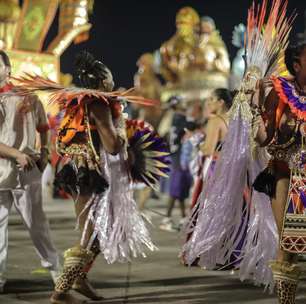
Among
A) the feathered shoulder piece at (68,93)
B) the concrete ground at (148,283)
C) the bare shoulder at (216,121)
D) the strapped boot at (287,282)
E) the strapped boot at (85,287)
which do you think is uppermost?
the feathered shoulder piece at (68,93)

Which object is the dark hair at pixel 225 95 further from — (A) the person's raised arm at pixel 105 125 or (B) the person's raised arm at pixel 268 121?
A: (B) the person's raised arm at pixel 268 121

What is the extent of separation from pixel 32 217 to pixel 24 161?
0.50m

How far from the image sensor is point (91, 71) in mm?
5492

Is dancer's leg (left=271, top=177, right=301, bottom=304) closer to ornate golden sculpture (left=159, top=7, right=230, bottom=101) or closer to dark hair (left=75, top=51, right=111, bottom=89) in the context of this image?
dark hair (left=75, top=51, right=111, bottom=89)

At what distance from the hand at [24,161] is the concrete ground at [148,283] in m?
0.97

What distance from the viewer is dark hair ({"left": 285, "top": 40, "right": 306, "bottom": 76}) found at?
470 cm

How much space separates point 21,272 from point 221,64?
22422mm

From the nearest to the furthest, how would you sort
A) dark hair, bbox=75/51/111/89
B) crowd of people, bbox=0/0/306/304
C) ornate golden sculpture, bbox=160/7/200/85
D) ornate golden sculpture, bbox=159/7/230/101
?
1. crowd of people, bbox=0/0/306/304
2. dark hair, bbox=75/51/111/89
3. ornate golden sculpture, bbox=160/7/200/85
4. ornate golden sculpture, bbox=159/7/230/101

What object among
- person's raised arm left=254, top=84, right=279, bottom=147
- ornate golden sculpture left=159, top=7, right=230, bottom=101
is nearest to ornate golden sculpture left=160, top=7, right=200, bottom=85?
ornate golden sculpture left=159, top=7, right=230, bottom=101

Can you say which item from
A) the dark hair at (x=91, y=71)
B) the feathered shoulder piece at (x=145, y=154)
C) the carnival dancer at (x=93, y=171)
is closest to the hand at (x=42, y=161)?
the carnival dancer at (x=93, y=171)

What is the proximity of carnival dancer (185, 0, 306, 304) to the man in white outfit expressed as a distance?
1.22 meters

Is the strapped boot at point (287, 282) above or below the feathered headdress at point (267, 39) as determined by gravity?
below

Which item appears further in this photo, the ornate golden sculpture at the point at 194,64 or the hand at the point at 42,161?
the ornate golden sculpture at the point at 194,64

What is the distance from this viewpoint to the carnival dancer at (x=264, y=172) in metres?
4.62
